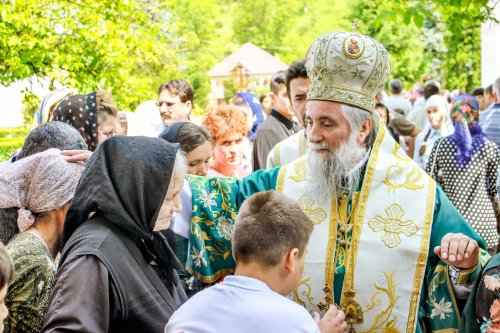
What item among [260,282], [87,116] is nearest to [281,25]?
[87,116]

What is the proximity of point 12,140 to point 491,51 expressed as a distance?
1140 cm

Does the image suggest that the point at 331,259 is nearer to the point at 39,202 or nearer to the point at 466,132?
the point at 39,202

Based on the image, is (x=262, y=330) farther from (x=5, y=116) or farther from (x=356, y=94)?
(x=5, y=116)

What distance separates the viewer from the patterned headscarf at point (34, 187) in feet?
10.2

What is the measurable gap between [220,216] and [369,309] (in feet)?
2.65

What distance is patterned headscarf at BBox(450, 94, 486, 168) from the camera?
6.95 meters

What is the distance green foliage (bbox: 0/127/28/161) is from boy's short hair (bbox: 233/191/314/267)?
6311 mm

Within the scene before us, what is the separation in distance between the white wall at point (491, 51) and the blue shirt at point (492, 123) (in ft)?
28.6

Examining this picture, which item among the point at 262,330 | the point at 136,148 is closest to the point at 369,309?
the point at 262,330

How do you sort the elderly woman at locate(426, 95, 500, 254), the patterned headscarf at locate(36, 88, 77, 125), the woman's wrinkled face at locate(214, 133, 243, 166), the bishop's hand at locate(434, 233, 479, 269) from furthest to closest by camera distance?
the elderly woman at locate(426, 95, 500, 254) < the woman's wrinkled face at locate(214, 133, 243, 166) < the patterned headscarf at locate(36, 88, 77, 125) < the bishop's hand at locate(434, 233, 479, 269)

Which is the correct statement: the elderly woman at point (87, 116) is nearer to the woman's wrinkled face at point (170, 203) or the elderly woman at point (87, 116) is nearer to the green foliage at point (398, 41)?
the woman's wrinkled face at point (170, 203)

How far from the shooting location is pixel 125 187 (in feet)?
9.06

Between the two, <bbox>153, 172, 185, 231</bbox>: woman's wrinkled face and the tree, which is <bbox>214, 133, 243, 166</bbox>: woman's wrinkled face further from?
<bbox>153, 172, 185, 231</bbox>: woman's wrinkled face

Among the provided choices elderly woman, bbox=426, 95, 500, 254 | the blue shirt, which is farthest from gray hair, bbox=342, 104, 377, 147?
the blue shirt
